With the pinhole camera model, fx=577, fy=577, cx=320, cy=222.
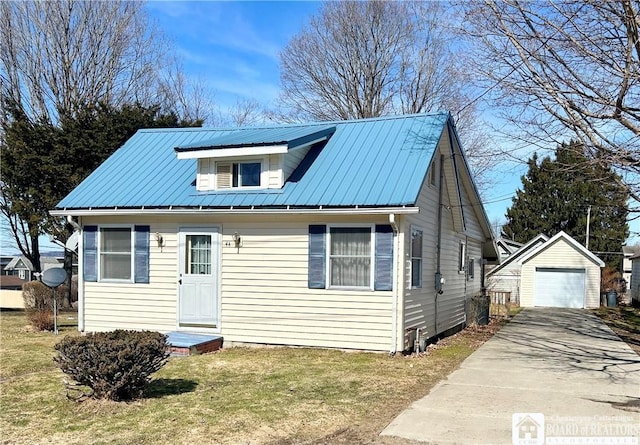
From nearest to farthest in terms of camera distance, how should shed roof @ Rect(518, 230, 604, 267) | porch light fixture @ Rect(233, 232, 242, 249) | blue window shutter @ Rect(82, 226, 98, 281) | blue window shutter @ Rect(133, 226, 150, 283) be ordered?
porch light fixture @ Rect(233, 232, 242, 249) < blue window shutter @ Rect(133, 226, 150, 283) < blue window shutter @ Rect(82, 226, 98, 281) < shed roof @ Rect(518, 230, 604, 267)

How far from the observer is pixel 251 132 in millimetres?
13883

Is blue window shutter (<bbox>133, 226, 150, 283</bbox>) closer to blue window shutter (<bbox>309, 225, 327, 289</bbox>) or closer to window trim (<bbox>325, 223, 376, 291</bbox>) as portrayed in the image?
blue window shutter (<bbox>309, 225, 327, 289</bbox>)

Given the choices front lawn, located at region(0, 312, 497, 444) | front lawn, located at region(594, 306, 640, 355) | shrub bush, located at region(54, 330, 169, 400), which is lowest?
front lawn, located at region(594, 306, 640, 355)

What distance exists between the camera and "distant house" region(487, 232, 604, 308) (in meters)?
29.7

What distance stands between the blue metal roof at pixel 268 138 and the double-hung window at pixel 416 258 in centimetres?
297

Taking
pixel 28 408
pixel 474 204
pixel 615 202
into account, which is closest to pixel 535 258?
pixel 474 204

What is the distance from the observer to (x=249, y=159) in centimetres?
1195

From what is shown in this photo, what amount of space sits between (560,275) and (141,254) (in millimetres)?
24756

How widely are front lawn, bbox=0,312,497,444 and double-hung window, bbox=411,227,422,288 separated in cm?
155

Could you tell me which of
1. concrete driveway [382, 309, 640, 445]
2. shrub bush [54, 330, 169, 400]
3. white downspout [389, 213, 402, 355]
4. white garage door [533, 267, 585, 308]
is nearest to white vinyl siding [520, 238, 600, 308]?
white garage door [533, 267, 585, 308]

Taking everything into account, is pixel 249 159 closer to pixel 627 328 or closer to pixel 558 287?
pixel 627 328

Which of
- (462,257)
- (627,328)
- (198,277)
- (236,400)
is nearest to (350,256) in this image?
(198,277)

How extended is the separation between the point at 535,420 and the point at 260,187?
23.1 ft

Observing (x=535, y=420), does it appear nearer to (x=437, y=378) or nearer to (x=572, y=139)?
(x=437, y=378)
